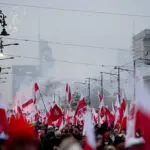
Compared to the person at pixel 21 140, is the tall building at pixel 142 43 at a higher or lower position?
higher

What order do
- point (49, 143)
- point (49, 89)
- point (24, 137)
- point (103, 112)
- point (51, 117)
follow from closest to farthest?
point (24, 137) → point (49, 143) → point (51, 117) → point (103, 112) → point (49, 89)

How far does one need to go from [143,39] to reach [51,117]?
124110 millimetres

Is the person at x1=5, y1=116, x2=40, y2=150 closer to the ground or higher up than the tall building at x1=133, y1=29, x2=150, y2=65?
closer to the ground

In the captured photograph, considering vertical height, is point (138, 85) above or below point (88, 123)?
above

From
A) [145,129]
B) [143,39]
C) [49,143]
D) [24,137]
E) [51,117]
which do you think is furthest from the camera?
[143,39]

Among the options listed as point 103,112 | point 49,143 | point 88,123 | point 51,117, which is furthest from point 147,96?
point 103,112

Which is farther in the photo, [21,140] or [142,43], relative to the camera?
[142,43]

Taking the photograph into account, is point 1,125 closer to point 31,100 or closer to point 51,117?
point 51,117

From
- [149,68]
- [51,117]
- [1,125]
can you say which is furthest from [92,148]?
[149,68]

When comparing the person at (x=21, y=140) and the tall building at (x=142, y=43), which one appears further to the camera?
the tall building at (x=142, y=43)

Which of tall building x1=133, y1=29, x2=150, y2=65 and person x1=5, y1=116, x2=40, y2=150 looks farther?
tall building x1=133, y1=29, x2=150, y2=65

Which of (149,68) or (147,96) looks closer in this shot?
(147,96)

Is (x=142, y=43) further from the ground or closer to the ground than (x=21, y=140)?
further from the ground

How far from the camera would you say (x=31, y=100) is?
22234 mm
